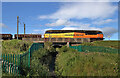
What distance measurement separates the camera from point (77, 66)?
820 centimetres

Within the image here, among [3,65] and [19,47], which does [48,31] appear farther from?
[3,65]

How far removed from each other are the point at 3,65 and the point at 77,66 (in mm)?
5556

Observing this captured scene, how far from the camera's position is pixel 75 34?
99.4ft

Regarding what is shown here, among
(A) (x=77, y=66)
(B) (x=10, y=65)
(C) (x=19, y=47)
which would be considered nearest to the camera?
(B) (x=10, y=65)

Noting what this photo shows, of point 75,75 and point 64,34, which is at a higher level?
point 64,34

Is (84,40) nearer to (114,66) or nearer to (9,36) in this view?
(114,66)

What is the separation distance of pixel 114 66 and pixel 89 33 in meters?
25.3

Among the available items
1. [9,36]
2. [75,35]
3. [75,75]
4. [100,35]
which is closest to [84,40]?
[75,35]

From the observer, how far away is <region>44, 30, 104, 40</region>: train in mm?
30788

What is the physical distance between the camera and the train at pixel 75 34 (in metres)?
30.8

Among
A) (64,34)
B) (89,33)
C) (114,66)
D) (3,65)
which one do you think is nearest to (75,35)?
(64,34)

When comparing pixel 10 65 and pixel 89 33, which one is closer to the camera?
pixel 10 65

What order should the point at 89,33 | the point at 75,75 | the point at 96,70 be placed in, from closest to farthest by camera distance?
the point at 75,75 → the point at 96,70 → the point at 89,33

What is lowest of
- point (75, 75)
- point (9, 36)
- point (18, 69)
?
point (75, 75)
